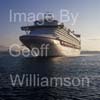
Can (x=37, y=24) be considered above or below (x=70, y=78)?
above

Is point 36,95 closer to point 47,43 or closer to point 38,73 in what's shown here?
point 38,73

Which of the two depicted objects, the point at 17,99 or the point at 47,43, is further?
the point at 47,43

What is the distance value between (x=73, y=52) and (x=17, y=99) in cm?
1056

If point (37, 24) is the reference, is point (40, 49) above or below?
below

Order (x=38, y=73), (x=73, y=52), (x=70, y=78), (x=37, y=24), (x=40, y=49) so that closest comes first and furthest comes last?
(x=70, y=78) → (x=38, y=73) → (x=37, y=24) → (x=40, y=49) → (x=73, y=52)

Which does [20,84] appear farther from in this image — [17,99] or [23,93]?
[17,99]

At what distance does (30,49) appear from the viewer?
1495 cm

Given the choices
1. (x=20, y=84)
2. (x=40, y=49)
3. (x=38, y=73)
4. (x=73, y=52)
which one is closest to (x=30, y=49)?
(x=40, y=49)

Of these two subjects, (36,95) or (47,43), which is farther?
(47,43)

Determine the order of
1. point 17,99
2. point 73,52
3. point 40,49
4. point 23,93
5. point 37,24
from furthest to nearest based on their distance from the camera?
1. point 73,52
2. point 40,49
3. point 37,24
4. point 23,93
5. point 17,99

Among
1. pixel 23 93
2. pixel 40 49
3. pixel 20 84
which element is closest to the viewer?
pixel 23 93

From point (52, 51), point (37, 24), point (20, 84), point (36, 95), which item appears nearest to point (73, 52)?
point (52, 51)

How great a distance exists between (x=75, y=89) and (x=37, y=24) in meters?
6.58

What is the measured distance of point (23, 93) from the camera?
7.51 metres
